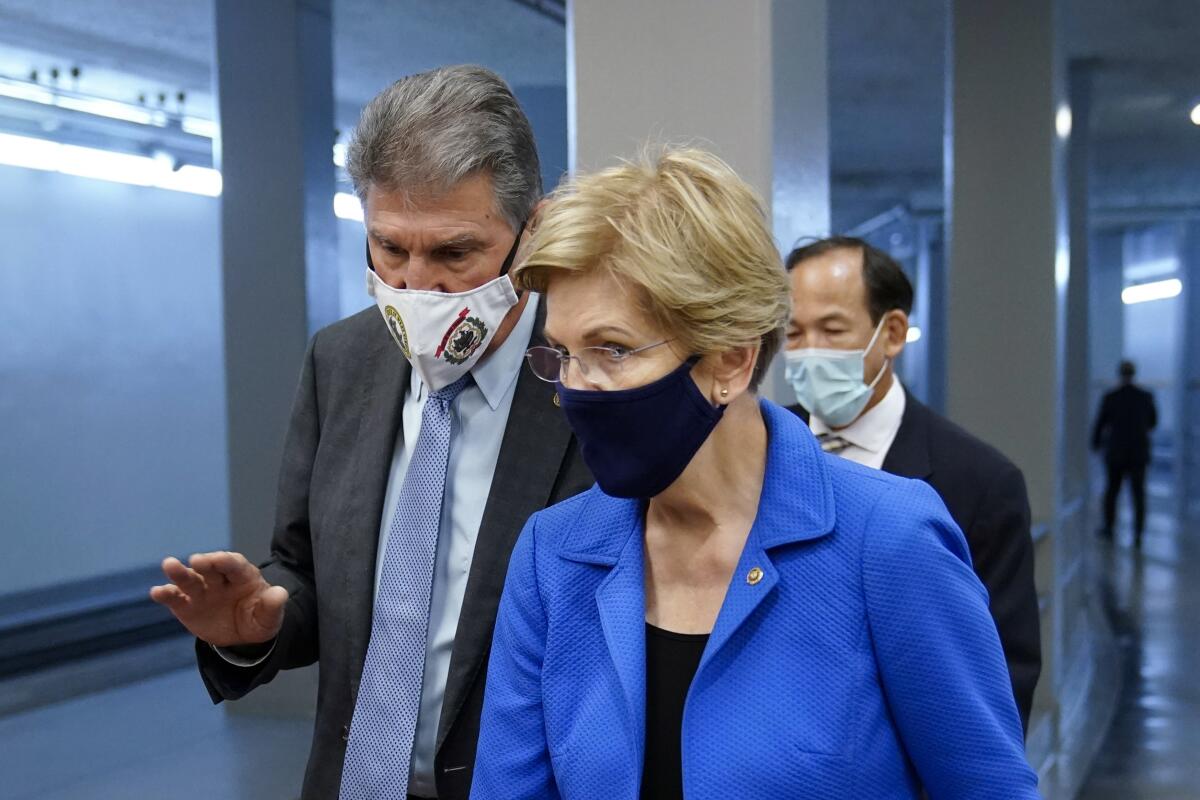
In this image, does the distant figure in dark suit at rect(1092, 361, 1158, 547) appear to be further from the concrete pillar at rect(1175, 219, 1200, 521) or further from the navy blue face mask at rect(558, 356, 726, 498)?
the navy blue face mask at rect(558, 356, 726, 498)

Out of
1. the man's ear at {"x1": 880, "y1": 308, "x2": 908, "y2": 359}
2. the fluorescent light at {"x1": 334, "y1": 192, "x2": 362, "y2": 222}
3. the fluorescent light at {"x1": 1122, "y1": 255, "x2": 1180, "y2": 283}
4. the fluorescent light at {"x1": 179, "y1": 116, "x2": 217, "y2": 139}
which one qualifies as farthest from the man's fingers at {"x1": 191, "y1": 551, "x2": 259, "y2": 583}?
the fluorescent light at {"x1": 1122, "y1": 255, "x2": 1180, "y2": 283}

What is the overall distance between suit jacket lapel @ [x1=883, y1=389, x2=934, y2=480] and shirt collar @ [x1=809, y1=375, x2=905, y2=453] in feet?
0.12

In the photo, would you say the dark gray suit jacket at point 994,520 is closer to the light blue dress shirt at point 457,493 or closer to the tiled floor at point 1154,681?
the light blue dress shirt at point 457,493

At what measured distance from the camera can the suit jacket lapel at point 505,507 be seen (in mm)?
1648

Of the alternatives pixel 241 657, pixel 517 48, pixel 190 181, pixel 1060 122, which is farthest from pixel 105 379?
pixel 241 657

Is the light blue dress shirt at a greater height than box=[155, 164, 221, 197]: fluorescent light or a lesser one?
lesser

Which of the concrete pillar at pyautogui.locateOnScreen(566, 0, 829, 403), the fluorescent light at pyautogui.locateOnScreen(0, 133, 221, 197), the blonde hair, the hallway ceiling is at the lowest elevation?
the blonde hair

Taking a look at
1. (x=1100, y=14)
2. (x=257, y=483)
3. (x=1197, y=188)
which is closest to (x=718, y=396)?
(x=257, y=483)

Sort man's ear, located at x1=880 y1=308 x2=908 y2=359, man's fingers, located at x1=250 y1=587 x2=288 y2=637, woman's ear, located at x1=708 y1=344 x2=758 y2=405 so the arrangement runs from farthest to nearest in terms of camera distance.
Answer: man's ear, located at x1=880 y1=308 x2=908 y2=359 < man's fingers, located at x1=250 y1=587 x2=288 y2=637 < woman's ear, located at x1=708 y1=344 x2=758 y2=405

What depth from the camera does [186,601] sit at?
62.4 inches

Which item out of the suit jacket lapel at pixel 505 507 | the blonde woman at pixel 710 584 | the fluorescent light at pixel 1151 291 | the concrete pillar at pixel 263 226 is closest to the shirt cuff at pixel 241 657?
the suit jacket lapel at pixel 505 507

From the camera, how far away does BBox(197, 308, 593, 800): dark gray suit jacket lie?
166 centimetres

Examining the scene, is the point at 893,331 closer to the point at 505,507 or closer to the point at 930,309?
the point at 505,507

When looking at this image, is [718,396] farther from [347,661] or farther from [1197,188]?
[1197,188]
